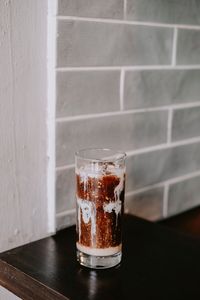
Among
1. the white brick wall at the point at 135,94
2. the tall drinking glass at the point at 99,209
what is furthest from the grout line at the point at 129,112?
the tall drinking glass at the point at 99,209

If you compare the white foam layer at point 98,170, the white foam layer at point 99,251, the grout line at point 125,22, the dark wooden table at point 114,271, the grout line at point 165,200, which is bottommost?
the grout line at point 165,200

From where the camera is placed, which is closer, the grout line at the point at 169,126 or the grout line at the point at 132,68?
the grout line at the point at 132,68

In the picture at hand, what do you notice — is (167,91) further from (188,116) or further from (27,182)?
(27,182)

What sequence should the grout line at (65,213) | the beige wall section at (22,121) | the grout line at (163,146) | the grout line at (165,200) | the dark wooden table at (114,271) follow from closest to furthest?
the dark wooden table at (114,271)
the beige wall section at (22,121)
the grout line at (65,213)
the grout line at (163,146)
the grout line at (165,200)

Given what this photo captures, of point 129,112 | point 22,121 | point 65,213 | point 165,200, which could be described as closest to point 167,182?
point 165,200

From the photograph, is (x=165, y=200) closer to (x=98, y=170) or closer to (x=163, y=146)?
(x=163, y=146)

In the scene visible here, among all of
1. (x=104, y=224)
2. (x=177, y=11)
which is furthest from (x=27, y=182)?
(x=177, y=11)

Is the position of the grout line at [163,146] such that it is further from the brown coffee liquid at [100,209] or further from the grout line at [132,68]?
the brown coffee liquid at [100,209]
